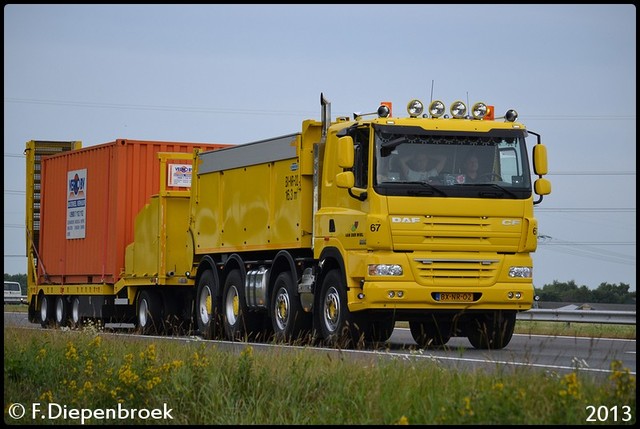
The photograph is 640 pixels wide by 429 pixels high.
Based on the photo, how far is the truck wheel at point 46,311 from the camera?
106ft

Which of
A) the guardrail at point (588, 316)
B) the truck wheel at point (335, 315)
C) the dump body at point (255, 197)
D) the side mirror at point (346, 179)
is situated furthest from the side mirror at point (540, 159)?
the guardrail at point (588, 316)

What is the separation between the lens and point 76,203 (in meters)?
31.3

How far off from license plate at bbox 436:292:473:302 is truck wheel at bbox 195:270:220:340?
5.99 meters

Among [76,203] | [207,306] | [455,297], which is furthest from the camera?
[76,203]

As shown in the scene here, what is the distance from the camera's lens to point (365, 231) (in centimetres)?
1925

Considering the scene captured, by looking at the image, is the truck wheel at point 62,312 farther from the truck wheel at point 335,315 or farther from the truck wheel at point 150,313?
the truck wheel at point 335,315

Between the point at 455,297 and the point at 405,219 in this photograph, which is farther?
the point at 455,297

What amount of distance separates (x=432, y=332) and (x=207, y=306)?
4.68 metres

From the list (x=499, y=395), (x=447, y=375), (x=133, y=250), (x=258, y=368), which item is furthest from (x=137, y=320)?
(x=499, y=395)

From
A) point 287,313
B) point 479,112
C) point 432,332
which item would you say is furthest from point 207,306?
point 479,112

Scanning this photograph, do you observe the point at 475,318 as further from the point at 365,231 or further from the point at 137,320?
the point at 137,320

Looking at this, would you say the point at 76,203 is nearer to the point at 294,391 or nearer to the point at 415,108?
the point at 415,108

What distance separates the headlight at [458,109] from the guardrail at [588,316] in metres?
4.80
